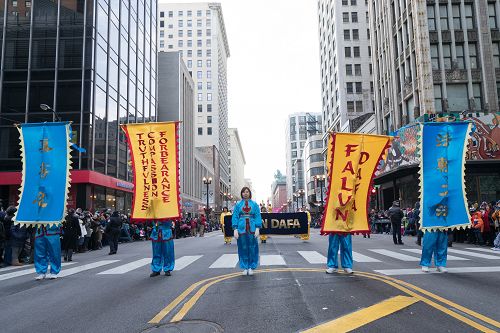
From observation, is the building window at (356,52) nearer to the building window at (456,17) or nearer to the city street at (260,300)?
the building window at (456,17)

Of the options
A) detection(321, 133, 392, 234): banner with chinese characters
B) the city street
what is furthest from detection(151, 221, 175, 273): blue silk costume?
detection(321, 133, 392, 234): banner with chinese characters

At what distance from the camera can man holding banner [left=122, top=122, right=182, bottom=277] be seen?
9.02m

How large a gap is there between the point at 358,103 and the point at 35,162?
5716 cm

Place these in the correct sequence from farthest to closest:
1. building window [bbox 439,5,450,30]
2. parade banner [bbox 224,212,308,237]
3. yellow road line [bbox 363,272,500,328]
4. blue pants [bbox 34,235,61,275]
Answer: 1. building window [bbox 439,5,450,30]
2. parade banner [bbox 224,212,308,237]
3. blue pants [bbox 34,235,61,275]
4. yellow road line [bbox 363,272,500,328]

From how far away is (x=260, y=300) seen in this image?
6031 millimetres

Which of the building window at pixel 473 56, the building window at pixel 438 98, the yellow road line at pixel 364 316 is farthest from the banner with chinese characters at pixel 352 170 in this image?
the building window at pixel 473 56

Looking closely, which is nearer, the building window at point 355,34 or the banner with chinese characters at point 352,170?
the banner with chinese characters at point 352,170

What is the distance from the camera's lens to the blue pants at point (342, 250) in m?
8.49

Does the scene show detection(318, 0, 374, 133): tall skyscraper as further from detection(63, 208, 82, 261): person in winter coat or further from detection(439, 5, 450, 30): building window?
detection(63, 208, 82, 261): person in winter coat

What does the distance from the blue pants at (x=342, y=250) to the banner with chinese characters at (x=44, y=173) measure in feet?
20.4

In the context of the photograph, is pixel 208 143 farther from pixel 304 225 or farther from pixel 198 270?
pixel 198 270

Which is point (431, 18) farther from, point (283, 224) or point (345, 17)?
point (345, 17)

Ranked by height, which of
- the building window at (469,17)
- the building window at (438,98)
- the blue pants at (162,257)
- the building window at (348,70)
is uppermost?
the building window at (348,70)

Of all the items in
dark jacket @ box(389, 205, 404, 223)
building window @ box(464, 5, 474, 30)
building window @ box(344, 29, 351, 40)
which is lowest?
dark jacket @ box(389, 205, 404, 223)
